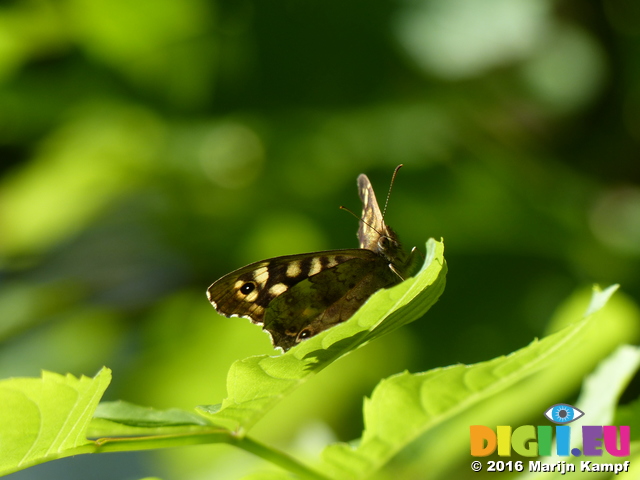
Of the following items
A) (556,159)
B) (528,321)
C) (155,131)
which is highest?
(155,131)

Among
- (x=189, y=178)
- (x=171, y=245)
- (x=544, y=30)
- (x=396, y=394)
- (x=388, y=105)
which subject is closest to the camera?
(x=396, y=394)

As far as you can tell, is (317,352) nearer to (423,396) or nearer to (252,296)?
(423,396)

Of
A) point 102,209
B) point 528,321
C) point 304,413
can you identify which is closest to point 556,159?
point 528,321

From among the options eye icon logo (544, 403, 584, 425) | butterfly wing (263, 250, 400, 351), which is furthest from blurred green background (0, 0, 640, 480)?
eye icon logo (544, 403, 584, 425)

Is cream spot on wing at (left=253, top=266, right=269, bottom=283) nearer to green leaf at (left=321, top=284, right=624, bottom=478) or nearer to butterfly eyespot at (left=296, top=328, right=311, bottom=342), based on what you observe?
butterfly eyespot at (left=296, top=328, right=311, bottom=342)

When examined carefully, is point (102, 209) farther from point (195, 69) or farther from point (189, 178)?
point (195, 69)
